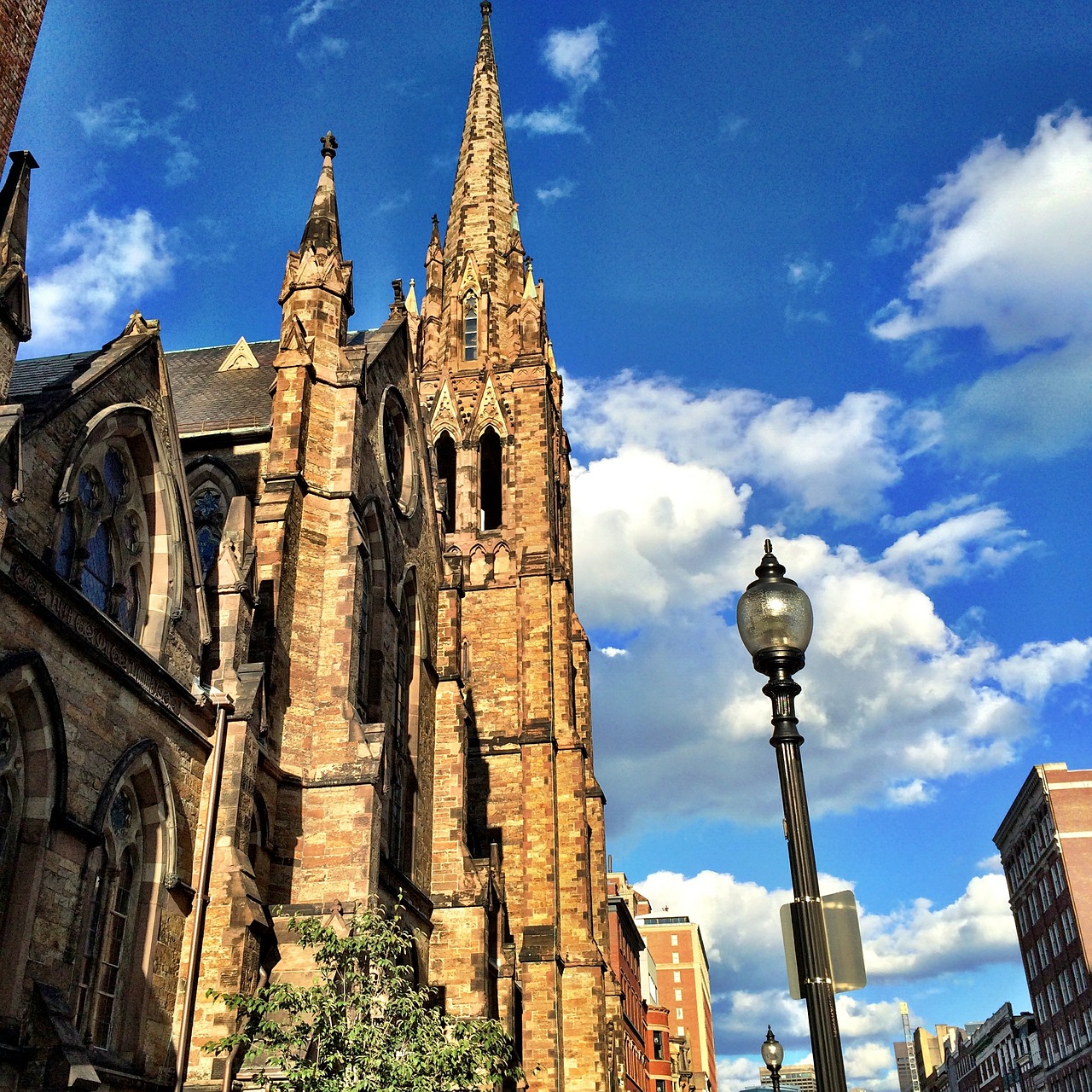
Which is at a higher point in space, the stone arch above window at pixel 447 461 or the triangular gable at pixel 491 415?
the triangular gable at pixel 491 415

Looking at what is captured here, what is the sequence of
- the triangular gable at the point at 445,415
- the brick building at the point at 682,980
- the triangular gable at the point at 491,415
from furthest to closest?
the brick building at the point at 682,980
the triangular gable at the point at 491,415
the triangular gable at the point at 445,415

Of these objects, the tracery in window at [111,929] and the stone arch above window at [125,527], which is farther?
the stone arch above window at [125,527]

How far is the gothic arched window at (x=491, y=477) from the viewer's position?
4216cm

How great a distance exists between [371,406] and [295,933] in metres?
11.7

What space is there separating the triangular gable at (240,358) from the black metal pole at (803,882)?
22868 mm

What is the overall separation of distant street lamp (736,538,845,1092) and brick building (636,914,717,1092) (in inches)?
4792

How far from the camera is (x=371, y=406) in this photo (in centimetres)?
2434

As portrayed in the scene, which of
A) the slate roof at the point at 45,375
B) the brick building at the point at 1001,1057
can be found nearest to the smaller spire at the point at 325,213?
the slate roof at the point at 45,375

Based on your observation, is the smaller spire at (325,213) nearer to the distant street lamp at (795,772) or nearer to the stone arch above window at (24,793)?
the stone arch above window at (24,793)

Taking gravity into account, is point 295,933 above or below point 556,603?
below

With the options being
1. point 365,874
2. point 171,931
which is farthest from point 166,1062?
point 365,874

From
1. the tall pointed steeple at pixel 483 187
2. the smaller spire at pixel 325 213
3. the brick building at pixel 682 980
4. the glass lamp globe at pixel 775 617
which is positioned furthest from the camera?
the brick building at pixel 682 980

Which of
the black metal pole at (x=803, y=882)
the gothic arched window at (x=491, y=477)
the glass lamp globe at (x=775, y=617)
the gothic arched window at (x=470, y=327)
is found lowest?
the black metal pole at (x=803, y=882)

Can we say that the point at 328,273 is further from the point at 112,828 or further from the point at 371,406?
the point at 112,828
